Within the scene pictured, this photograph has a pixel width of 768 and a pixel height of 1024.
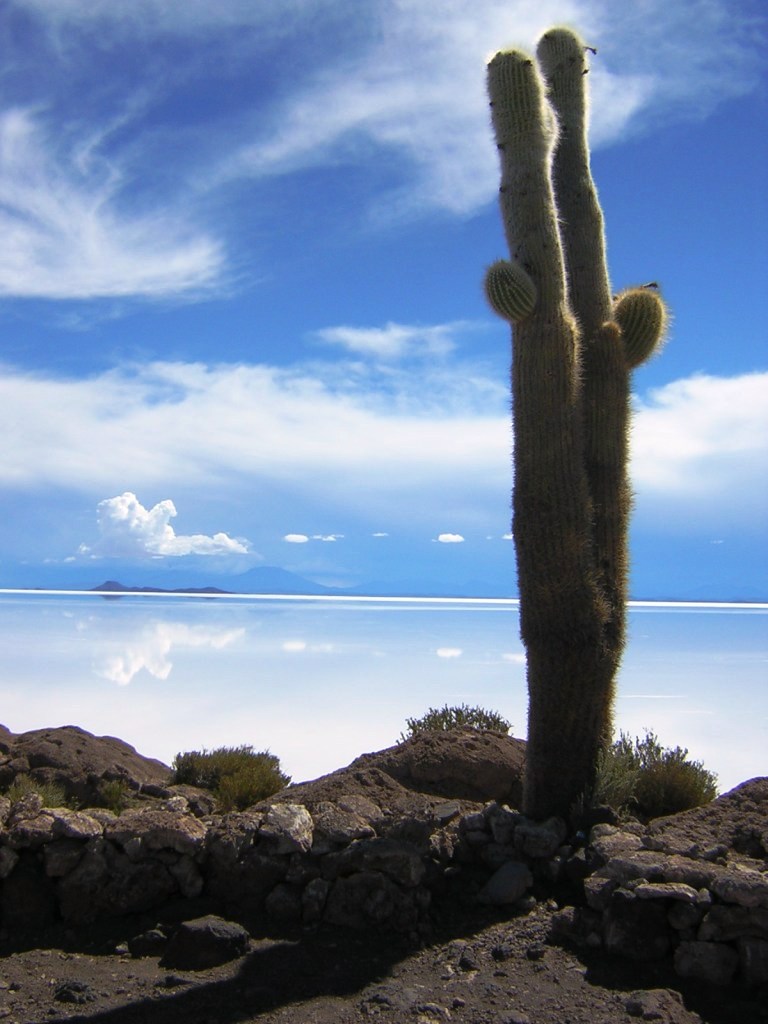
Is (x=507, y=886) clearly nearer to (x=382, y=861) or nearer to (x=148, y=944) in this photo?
(x=382, y=861)

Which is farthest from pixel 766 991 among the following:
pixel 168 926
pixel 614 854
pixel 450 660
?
pixel 450 660

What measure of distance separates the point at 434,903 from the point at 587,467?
358cm

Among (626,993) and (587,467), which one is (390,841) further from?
(587,467)

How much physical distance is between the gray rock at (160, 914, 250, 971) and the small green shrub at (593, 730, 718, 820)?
283 cm

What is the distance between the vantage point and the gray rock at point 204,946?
5262mm

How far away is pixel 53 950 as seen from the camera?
558 centimetres

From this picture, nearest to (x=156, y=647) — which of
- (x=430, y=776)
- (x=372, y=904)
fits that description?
(x=430, y=776)

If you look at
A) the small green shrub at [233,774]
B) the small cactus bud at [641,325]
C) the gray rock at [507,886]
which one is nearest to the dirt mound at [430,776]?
the small green shrub at [233,774]

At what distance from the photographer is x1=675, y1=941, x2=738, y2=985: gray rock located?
4.86 meters

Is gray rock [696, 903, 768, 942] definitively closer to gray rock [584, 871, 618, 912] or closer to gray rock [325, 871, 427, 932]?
gray rock [584, 871, 618, 912]

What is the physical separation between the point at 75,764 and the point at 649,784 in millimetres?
5171

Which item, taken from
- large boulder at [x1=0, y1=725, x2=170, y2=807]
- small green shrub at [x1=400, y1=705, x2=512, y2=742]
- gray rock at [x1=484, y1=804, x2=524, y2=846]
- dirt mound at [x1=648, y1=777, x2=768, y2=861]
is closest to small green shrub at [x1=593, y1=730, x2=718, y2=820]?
dirt mound at [x1=648, y1=777, x2=768, y2=861]

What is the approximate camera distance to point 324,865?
5.87 meters

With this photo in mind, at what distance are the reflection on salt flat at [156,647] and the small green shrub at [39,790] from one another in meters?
10.7
